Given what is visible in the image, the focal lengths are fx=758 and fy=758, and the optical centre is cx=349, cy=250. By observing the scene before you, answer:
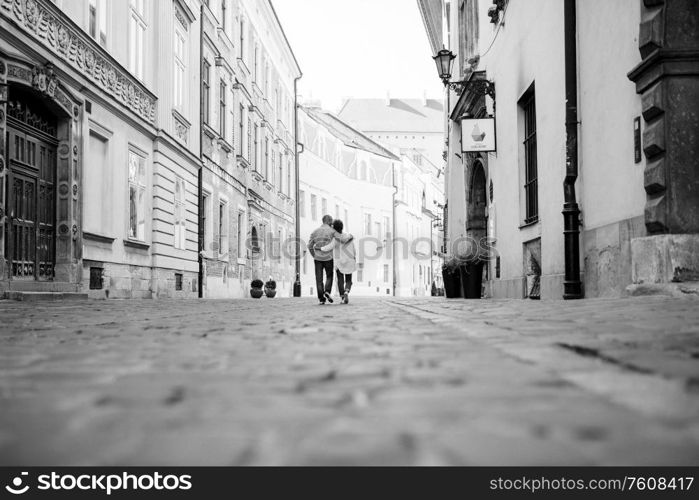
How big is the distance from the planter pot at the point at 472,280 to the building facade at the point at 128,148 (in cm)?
658

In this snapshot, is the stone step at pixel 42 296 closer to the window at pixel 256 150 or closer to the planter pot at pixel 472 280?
the planter pot at pixel 472 280

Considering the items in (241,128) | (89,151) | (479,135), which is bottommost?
(89,151)

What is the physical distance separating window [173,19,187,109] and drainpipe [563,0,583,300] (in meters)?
12.0

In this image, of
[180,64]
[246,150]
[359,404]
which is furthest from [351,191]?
[359,404]

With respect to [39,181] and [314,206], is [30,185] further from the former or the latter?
[314,206]

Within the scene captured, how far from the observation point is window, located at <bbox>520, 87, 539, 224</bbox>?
1171 cm

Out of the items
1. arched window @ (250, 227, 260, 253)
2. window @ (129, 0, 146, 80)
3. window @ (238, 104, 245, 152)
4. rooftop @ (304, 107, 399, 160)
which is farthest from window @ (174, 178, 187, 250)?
rooftop @ (304, 107, 399, 160)

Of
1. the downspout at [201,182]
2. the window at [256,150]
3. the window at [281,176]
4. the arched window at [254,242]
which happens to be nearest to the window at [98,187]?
the downspout at [201,182]

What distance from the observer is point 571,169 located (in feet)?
29.3

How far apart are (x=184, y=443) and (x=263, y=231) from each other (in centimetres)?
2932

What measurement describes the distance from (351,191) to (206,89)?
29524 millimetres

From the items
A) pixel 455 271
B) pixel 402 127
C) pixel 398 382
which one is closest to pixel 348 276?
pixel 455 271

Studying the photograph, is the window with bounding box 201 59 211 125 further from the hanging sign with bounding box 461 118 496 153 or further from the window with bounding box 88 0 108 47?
the hanging sign with bounding box 461 118 496 153

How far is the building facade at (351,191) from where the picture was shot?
139ft
